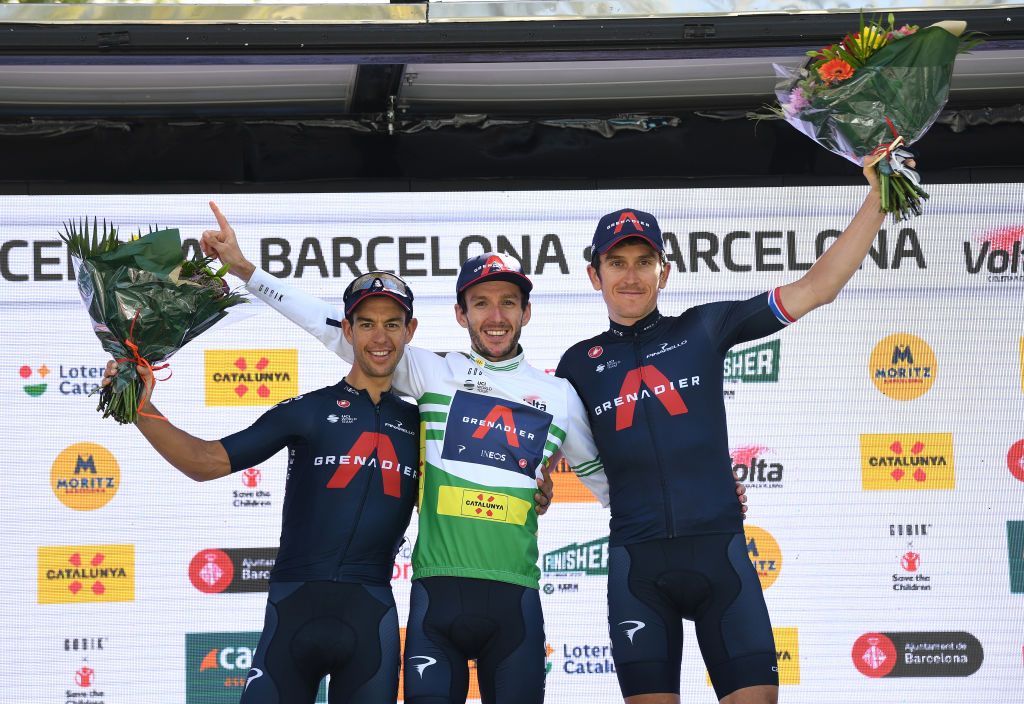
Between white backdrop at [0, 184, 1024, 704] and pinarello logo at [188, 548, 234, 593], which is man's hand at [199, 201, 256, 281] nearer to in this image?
white backdrop at [0, 184, 1024, 704]

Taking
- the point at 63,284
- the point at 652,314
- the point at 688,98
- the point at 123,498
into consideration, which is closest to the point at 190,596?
the point at 123,498

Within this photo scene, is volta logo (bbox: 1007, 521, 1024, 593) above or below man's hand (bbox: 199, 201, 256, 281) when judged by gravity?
below

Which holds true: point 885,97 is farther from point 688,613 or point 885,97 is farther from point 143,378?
point 143,378

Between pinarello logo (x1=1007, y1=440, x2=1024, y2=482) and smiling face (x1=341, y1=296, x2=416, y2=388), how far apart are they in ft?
8.61

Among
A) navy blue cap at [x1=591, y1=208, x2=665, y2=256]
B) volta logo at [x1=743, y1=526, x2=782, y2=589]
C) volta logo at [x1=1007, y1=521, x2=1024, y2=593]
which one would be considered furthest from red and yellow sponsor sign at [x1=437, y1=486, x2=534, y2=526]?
volta logo at [x1=1007, y1=521, x2=1024, y2=593]

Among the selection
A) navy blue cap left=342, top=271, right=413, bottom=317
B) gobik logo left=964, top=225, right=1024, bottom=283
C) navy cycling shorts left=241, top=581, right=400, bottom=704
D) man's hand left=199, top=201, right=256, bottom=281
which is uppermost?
gobik logo left=964, top=225, right=1024, bottom=283

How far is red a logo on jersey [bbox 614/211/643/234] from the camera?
3383mm

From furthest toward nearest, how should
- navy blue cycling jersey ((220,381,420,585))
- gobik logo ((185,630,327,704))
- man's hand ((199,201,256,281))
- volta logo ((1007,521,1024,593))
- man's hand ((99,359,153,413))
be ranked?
1. volta logo ((1007,521,1024,593))
2. gobik logo ((185,630,327,704))
3. man's hand ((199,201,256,281))
4. navy blue cycling jersey ((220,381,420,585))
5. man's hand ((99,359,153,413))

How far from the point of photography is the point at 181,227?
4.61m

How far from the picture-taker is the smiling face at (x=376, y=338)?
3.30m

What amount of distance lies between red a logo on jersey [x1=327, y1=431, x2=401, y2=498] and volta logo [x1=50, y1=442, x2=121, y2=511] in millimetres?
1720

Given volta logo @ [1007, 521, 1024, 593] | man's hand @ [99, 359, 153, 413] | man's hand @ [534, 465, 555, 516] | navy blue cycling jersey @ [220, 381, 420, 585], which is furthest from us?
volta logo @ [1007, 521, 1024, 593]

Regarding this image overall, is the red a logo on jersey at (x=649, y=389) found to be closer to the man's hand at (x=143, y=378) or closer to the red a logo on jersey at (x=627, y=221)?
the red a logo on jersey at (x=627, y=221)

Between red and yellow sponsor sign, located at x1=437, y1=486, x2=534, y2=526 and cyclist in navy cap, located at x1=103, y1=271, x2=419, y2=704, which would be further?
red and yellow sponsor sign, located at x1=437, y1=486, x2=534, y2=526
